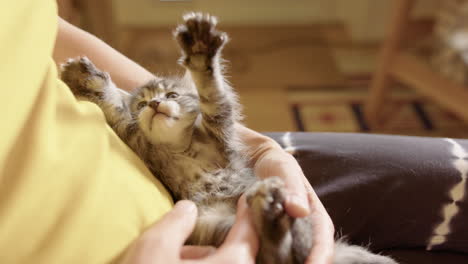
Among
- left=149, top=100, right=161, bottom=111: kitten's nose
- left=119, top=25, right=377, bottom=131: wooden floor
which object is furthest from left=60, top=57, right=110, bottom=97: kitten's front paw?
left=119, top=25, right=377, bottom=131: wooden floor

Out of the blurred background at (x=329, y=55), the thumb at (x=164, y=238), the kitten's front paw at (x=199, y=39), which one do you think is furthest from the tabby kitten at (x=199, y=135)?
the blurred background at (x=329, y=55)

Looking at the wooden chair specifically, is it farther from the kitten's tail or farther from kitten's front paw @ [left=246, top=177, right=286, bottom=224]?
kitten's front paw @ [left=246, top=177, right=286, bottom=224]

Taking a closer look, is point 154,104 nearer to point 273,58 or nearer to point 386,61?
point 386,61

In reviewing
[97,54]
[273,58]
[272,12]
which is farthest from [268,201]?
[272,12]

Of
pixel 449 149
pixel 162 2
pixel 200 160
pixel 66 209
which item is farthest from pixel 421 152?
pixel 162 2

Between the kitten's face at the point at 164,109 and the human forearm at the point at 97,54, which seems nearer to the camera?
the kitten's face at the point at 164,109

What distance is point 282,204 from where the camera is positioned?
2.25 ft

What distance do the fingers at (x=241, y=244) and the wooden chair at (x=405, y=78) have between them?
1266mm

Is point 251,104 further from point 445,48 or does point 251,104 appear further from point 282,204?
point 282,204

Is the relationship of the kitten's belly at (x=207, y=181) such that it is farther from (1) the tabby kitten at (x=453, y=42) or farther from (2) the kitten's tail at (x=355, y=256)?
(1) the tabby kitten at (x=453, y=42)

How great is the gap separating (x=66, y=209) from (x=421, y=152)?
63 centimetres

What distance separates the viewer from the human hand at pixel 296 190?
2.19 feet

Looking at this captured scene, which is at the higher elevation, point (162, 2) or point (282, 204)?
point (162, 2)

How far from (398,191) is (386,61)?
4.03ft
